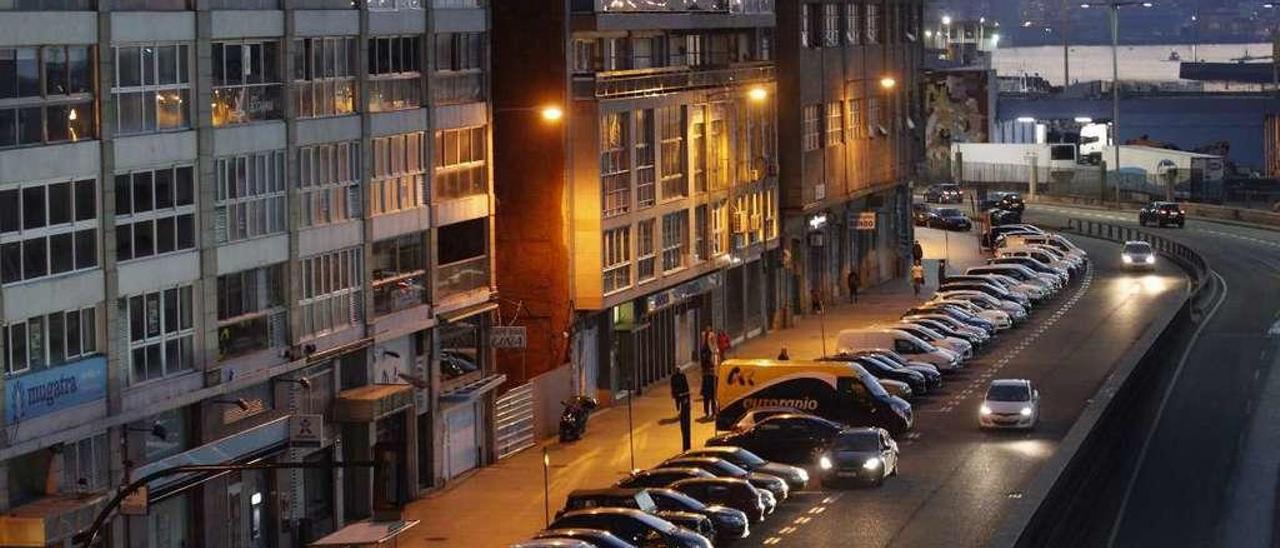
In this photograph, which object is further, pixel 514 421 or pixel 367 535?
pixel 514 421

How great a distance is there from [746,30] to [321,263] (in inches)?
1476

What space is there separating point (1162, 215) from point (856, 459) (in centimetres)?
9055

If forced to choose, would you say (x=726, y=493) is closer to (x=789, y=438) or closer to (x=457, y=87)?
(x=789, y=438)

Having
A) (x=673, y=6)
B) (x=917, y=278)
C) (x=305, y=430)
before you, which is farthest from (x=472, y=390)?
(x=917, y=278)

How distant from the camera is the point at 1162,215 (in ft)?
480

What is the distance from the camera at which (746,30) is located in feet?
295

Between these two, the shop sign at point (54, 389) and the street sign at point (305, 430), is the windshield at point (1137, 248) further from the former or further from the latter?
the shop sign at point (54, 389)

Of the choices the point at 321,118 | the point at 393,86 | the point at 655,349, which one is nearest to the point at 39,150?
the point at 321,118

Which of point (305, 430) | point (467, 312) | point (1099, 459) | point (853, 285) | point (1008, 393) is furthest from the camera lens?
point (853, 285)

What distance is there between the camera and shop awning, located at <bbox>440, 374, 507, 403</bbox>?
2419 inches

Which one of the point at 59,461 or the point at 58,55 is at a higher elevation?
the point at 58,55

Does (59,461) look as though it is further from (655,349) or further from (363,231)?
(655,349)

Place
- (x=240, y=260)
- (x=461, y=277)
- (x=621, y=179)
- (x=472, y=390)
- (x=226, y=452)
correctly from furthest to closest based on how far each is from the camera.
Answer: (x=621, y=179) → (x=461, y=277) → (x=472, y=390) → (x=240, y=260) → (x=226, y=452)

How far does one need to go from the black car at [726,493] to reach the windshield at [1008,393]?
1507 centimetres
